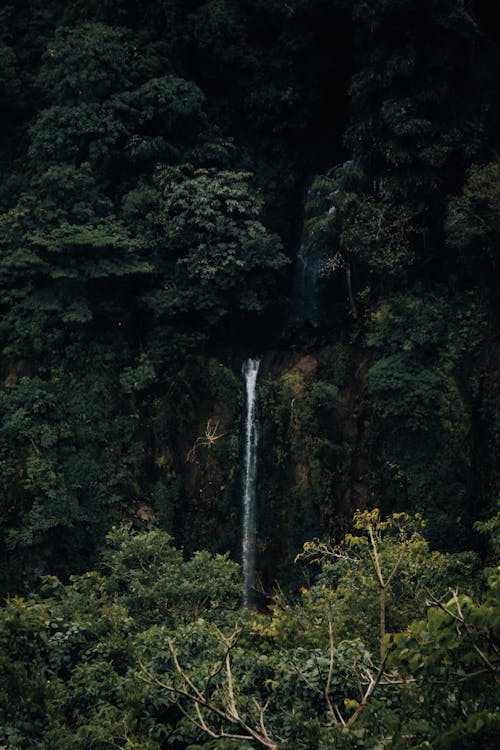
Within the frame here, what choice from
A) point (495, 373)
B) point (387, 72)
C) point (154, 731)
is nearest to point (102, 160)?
point (387, 72)

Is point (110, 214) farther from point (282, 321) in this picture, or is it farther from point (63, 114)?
point (282, 321)

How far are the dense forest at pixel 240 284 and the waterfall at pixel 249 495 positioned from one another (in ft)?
0.46

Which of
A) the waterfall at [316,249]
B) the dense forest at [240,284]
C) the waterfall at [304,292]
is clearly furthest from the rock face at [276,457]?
the waterfall at [316,249]

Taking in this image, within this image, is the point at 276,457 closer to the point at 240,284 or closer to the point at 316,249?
the point at 240,284

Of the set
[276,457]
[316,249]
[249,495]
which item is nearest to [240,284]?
[316,249]

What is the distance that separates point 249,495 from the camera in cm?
1517

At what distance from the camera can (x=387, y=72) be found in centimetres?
1348

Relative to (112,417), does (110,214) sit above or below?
above

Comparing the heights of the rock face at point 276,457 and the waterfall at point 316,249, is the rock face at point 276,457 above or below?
below

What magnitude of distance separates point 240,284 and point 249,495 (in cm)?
440

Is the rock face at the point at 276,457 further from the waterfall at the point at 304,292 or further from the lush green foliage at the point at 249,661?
the lush green foliage at the point at 249,661

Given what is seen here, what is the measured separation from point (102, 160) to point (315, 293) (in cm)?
540

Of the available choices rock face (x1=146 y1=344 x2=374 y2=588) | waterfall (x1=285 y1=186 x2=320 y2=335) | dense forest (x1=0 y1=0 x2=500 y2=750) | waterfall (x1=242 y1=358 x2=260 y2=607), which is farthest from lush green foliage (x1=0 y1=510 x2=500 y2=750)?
waterfall (x1=285 y1=186 x2=320 y2=335)

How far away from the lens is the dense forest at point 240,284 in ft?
43.6
